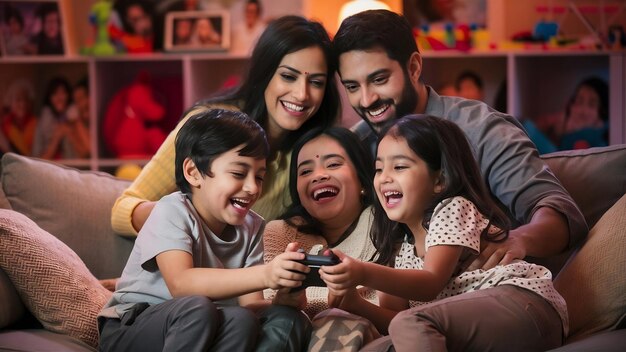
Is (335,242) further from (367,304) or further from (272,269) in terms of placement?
(272,269)

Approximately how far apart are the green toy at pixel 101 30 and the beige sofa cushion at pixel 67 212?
2161 millimetres

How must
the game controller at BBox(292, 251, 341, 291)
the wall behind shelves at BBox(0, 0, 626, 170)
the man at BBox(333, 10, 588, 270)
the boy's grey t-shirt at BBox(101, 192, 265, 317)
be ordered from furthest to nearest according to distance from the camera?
the wall behind shelves at BBox(0, 0, 626, 170), the man at BBox(333, 10, 588, 270), the boy's grey t-shirt at BBox(101, 192, 265, 317), the game controller at BBox(292, 251, 341, 291)

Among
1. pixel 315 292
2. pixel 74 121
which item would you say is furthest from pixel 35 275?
pixel 74 121

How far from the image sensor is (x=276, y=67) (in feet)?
8.82

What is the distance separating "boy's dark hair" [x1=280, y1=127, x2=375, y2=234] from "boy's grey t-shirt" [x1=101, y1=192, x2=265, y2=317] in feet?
0.93

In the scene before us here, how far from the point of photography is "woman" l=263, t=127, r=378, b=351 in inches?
97.4

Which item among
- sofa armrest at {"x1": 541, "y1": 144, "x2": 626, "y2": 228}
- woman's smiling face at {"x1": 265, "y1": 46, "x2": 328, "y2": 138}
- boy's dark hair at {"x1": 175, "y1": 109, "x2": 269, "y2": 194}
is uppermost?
woman's smiling face at {"x1": 265, "y1": 46, "x2": 328, "y2": 138}

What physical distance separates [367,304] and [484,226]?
0.32 m

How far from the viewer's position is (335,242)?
2527mm

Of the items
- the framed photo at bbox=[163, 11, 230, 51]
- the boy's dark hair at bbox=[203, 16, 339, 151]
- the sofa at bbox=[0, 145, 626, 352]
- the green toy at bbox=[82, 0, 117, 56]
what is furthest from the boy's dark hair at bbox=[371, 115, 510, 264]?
the green toy at bbox=[82, 0, 117, 56]

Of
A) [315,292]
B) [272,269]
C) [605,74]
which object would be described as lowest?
[315,292]

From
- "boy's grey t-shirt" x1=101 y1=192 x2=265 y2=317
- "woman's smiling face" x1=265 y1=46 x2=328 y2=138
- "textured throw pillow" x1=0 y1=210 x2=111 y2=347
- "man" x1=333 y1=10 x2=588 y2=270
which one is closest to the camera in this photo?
"boy's grey t-shirt" x1=101 y1=192 x2=265 y2=317

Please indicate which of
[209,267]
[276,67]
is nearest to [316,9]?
[276,67]

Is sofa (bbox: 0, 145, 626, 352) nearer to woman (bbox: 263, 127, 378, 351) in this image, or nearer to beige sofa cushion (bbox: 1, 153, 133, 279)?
beige sofa cushion (bbox: 1, 153, 133, 279)
